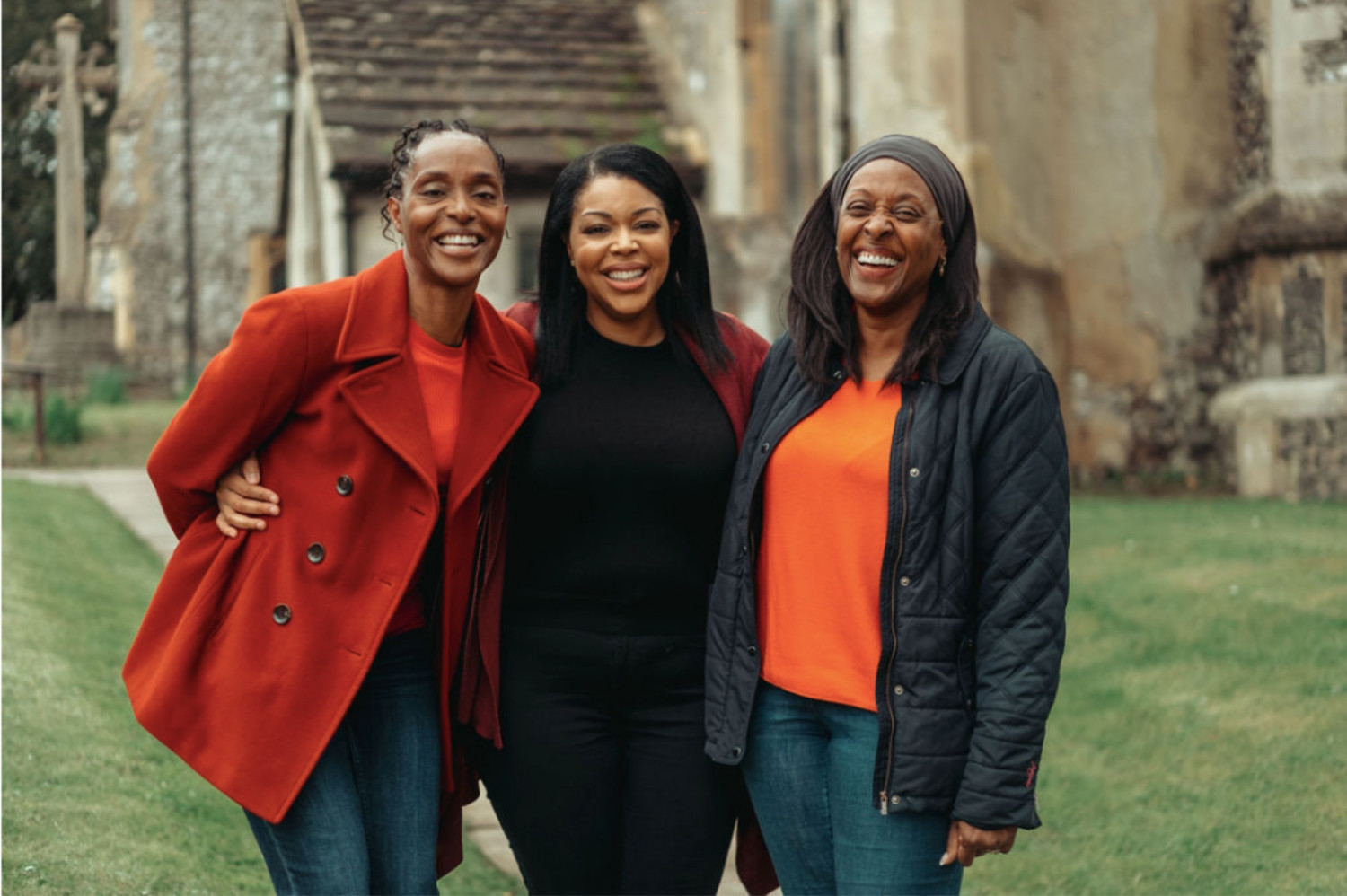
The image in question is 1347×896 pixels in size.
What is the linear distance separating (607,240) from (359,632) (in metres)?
0.92

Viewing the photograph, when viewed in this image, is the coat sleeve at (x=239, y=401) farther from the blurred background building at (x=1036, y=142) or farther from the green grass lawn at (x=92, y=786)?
the blurred background building at (x=1036, y=142)

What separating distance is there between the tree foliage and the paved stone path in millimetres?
7078

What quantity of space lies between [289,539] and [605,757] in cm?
→ 77

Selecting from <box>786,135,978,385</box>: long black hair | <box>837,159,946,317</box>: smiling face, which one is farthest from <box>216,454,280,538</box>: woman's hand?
<box>837,159,946,317</box>: smiling face

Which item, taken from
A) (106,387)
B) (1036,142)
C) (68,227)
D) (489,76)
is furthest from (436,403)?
(68,227)

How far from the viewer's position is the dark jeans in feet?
9.19

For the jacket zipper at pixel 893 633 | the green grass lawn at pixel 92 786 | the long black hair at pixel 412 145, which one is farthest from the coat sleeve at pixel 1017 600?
the green grass lawn at pixel 92 786

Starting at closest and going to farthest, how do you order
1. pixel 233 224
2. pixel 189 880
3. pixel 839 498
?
pixel 839 498 < pixel 189 880 < pixel 233 224

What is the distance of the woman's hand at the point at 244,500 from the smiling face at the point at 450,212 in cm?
48

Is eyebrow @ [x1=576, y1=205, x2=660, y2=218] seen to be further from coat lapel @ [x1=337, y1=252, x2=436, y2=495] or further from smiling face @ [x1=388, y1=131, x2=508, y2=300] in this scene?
coat lapel @ [x1=337, y1=252, x2=436, y2=495]

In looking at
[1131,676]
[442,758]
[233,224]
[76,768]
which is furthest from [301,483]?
[233,224]

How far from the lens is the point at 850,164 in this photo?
257 cm

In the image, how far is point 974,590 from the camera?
2.42m

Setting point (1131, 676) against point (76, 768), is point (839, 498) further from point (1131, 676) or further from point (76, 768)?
point (1131, 676)
